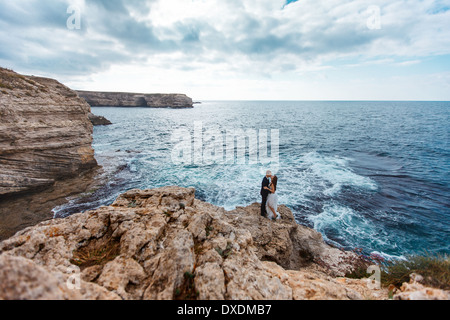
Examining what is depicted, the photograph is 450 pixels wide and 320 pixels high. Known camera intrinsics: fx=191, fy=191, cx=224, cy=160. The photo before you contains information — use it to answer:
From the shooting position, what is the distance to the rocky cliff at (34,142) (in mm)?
12688

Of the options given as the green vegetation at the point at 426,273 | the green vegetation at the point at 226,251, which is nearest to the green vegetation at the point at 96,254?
the green vegetation at the point at 226,251

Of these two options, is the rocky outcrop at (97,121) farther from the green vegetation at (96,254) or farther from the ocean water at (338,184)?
the green vegetation at (96,254)

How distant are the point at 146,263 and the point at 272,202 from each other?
607 cm

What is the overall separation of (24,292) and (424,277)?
691cm

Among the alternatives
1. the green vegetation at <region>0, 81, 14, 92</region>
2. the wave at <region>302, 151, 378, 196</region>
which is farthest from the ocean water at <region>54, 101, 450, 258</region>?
the green vegetation at <region>0, 81, 14, 92</region>

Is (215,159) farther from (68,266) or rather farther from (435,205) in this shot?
(68,266)

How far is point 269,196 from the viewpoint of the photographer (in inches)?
340

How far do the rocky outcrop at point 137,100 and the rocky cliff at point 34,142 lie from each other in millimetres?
142405

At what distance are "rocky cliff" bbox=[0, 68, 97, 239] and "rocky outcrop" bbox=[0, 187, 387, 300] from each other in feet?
31.9

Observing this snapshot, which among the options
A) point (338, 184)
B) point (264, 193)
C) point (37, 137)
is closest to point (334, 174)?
point (338, 184)

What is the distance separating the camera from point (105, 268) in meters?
3.65

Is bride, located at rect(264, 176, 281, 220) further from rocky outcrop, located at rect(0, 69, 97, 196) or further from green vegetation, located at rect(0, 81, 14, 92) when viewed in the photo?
green vegetation, located at rect(0, 81, 14, 92)

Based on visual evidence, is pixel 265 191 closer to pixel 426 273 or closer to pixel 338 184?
pixel 426 273

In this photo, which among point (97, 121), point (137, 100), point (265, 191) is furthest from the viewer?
point (137, 100)
